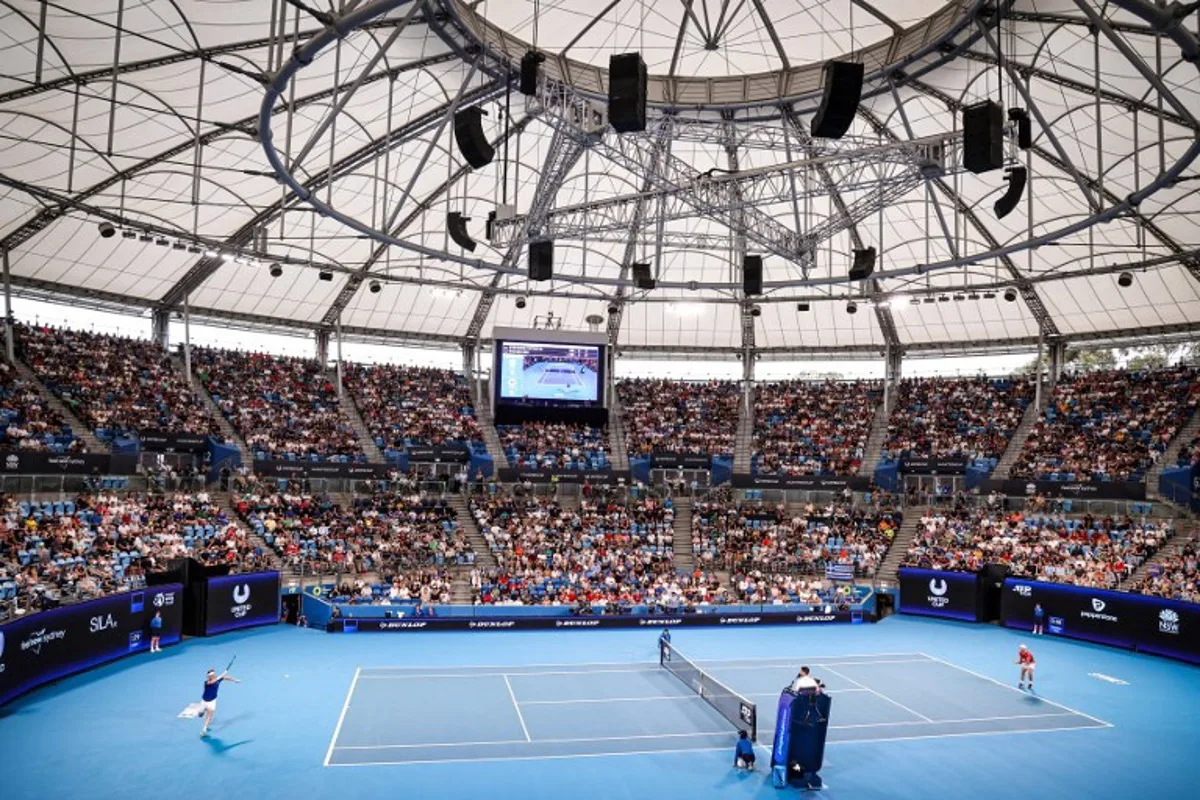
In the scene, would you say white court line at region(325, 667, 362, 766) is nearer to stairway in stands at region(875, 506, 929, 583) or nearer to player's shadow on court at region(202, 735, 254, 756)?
player's shadow on court at region(202, 735, 254, 756)

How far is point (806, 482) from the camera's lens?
47594mm

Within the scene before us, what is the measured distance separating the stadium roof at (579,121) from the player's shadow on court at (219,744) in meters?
12.8

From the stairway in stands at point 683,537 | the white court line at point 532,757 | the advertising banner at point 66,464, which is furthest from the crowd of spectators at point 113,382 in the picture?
the white court line at point 532,757

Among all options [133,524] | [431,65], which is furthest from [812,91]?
[133,524]

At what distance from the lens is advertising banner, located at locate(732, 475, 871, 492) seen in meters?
47.0

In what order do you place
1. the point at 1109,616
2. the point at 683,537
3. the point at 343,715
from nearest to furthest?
the point at 343,715
the point at 1109,616
the point at 683,537

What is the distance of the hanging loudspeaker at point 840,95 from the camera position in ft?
59.5

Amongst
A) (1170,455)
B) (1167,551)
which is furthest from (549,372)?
(1170,455)

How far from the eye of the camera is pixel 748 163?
36.9 metres

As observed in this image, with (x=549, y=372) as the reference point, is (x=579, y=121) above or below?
above

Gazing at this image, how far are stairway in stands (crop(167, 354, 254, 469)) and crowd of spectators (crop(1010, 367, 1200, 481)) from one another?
39808 mm

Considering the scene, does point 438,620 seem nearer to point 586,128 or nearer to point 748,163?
point 586,128

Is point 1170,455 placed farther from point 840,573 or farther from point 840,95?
point 840,95

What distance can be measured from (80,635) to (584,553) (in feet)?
70.2
